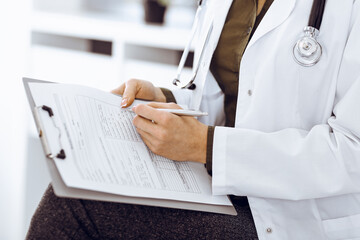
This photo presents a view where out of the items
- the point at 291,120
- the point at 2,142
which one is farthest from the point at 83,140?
the point at 2,142

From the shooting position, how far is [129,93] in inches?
36.0

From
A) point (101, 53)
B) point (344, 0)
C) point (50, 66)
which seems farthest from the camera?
point (101, 53)

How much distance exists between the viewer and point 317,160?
0.73 meters

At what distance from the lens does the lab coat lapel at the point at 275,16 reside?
2.71ft

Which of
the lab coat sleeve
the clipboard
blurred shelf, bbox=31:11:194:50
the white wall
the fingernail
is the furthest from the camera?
blurred shelf, bbox=31:11:194:50

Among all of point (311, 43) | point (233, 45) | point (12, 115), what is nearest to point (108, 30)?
point (12, 115)

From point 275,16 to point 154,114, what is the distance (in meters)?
0.31

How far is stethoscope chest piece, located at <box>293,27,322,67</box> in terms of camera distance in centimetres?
76

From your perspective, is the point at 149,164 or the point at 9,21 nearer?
the point at 149,164

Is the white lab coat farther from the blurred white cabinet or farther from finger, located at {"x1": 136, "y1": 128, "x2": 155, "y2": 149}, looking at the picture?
the blurred white cabinet

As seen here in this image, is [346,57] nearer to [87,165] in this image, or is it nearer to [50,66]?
[87,165]

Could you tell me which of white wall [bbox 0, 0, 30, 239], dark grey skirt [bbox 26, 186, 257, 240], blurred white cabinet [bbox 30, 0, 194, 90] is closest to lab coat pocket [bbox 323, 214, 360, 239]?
dark grey skirt [bbox 26, 186, 257, 240]

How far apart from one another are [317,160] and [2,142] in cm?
134

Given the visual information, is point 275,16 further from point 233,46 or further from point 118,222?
point 118,222
